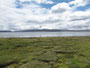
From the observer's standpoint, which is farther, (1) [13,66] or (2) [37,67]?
(1) [13,66]

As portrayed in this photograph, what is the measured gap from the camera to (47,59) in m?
19.0

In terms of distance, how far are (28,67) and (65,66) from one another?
5.88m

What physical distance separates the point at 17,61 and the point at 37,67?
512 centimetres

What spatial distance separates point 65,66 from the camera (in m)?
15.9

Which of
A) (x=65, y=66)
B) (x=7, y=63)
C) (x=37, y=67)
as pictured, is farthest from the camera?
(x=7, y=63)

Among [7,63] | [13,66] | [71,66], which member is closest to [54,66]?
[71,66]

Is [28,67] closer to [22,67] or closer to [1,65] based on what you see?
[22,67]

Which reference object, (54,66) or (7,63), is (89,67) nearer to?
(54,66)

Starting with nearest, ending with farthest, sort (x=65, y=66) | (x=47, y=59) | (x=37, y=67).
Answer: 1. (x=37, y=67)
2. (x=65, y=66)
3. (x=47, y=59)

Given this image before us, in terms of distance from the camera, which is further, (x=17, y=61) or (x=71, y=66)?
(x=17, y=61)

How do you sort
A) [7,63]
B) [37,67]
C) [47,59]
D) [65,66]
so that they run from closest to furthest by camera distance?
[37,67]
[65,66]
[7,63]
[47,59]

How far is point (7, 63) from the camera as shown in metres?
17.1

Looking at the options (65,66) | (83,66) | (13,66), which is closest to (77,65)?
(83,66)

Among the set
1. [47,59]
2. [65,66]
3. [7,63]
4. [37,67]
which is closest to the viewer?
[37,67]
